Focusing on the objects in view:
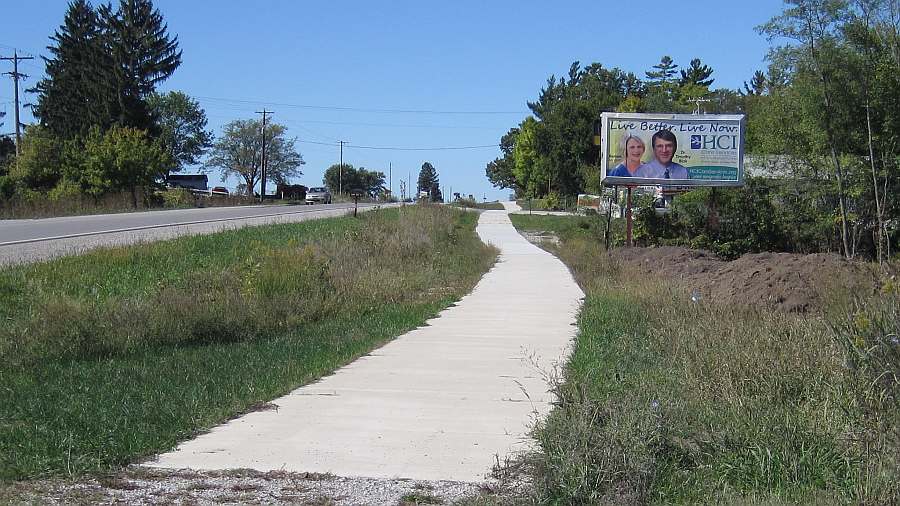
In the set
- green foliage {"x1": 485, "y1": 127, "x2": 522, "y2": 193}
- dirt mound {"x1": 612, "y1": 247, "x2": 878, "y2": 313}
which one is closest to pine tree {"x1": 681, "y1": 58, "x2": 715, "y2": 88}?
green foliage {"x1": 485, "y1": 127, "x2": 522, "y2": 193}

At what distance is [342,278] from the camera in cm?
1773

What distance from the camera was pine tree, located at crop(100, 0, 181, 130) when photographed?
7162 cm

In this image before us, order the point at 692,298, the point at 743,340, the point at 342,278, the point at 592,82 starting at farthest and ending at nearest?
the point at 592,82, the point at 342,278, the point at 692,298, the point at 743,340

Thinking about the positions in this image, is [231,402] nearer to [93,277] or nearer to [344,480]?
[344,480]

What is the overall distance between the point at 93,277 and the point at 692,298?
10.9m

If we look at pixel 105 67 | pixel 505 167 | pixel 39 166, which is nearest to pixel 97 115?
pixel 105 67

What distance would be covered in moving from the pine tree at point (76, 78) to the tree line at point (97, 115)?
8 centimetres

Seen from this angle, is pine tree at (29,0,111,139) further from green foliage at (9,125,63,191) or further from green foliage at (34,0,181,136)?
green foliage at (9,125,63,191)

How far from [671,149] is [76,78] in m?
59.0

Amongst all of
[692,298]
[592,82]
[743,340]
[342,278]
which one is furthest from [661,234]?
[592,82]

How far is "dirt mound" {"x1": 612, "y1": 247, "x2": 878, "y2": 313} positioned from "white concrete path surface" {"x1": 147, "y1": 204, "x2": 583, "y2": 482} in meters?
3.29

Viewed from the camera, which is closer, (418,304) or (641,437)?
(641,437)

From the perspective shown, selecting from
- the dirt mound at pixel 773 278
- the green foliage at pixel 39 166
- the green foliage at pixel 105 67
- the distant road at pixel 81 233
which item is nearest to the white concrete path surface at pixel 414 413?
the dirt mound at pixel 773 278

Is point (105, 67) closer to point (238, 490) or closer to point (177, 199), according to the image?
point (177, 199)
